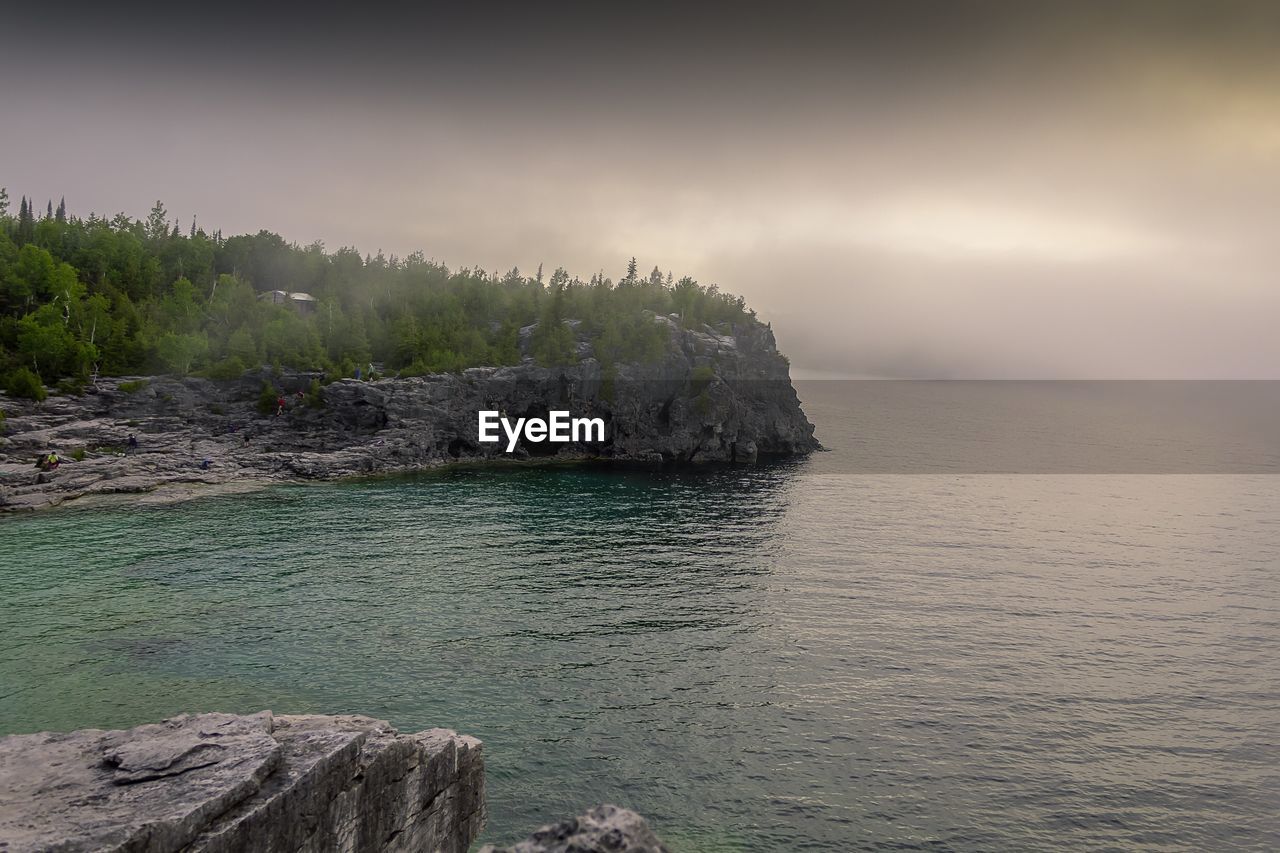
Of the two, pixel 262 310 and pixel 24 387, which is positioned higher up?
pixel 262 310

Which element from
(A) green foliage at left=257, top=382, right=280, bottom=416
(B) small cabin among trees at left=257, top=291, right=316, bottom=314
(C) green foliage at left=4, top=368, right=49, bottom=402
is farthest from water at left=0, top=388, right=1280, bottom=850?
(B) small cabin among trees at left=257, top=291, right=316, bottom=314

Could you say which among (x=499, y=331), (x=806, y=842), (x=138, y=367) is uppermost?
(x=499, y=331)

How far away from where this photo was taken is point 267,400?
361 feet

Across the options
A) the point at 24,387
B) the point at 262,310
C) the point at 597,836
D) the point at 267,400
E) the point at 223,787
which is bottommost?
the point at 223,787

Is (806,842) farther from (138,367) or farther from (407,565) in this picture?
(138,367)

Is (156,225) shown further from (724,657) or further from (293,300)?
(724,657)

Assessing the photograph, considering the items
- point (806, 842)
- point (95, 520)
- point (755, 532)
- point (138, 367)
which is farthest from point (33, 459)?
point (806, 842)

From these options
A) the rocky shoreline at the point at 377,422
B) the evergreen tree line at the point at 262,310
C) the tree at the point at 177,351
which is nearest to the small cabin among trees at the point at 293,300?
the evergreen tree line at the point at 262,310

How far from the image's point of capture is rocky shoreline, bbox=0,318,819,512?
80.6 metres

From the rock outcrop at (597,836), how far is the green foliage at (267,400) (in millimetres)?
116273

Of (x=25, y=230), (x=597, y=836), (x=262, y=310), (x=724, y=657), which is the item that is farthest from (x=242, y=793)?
(x=25, y=230)

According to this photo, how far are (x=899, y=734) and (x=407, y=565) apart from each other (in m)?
40.9

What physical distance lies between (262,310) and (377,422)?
4426 cm

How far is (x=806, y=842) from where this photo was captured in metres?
23.4
